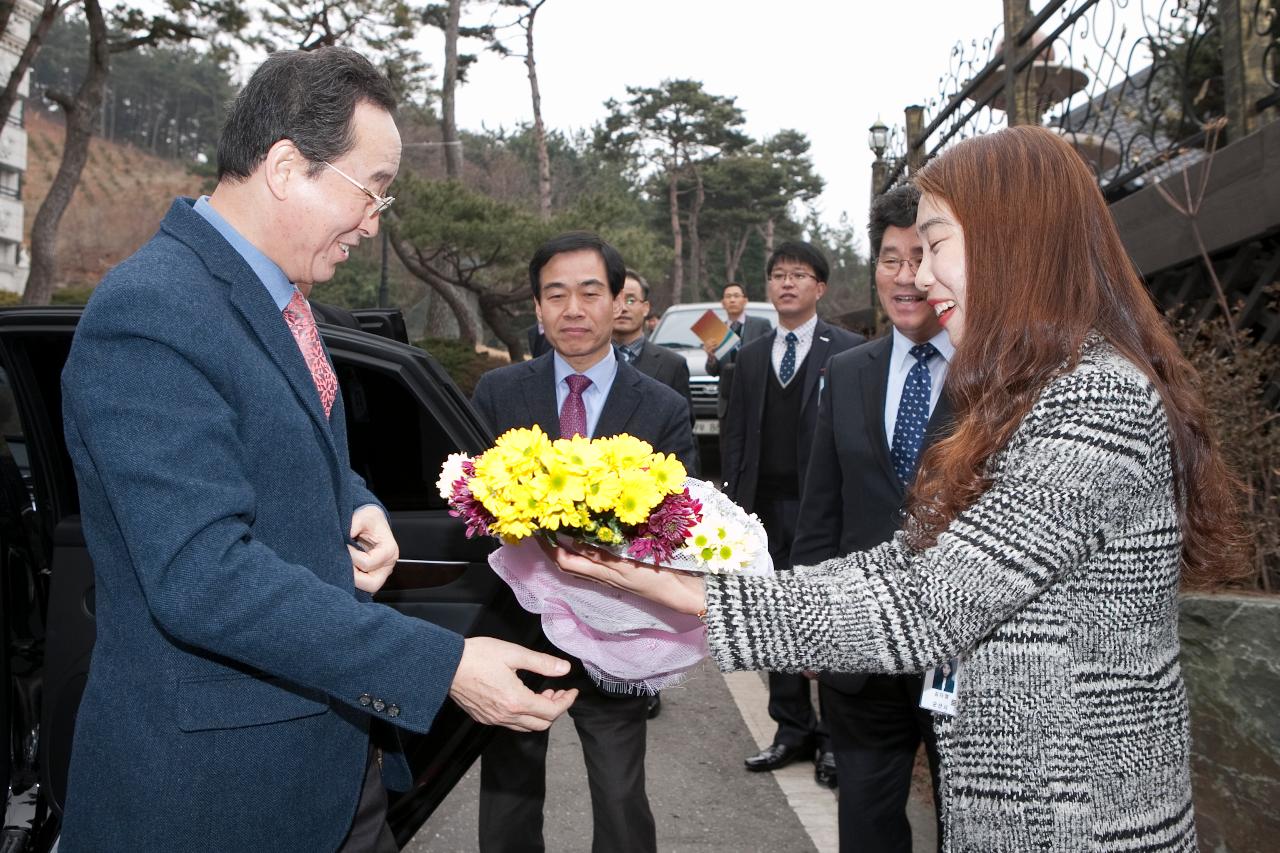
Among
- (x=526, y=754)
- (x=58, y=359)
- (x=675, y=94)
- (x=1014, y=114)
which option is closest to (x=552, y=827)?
(x=526, y=754)

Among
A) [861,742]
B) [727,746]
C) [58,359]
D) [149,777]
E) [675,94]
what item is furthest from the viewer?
[675,94]

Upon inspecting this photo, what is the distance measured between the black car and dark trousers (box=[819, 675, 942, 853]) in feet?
3.38

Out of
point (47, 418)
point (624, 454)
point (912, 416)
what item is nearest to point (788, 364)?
point (912, 416)

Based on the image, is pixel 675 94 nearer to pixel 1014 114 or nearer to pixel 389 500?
pixel 1014 114

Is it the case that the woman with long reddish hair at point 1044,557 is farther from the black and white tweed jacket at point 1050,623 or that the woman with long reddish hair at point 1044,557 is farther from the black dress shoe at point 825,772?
the black dress shoe at point 825,772

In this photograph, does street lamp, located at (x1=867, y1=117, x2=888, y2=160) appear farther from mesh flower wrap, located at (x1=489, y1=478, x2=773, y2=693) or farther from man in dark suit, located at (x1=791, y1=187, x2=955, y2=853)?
→ mesh flower wrap, located at (x1=489, y1=478, x2=773, y2=693)

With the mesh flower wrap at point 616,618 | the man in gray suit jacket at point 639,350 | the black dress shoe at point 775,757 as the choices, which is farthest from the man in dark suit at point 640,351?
the mesh flower wrap at point 616,618

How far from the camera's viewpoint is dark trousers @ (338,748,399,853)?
2289mm

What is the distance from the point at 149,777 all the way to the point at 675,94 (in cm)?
4956

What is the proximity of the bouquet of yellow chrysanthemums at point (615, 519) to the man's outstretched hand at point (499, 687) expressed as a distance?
0.72 ft

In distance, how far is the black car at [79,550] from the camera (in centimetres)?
297

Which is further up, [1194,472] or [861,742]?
[1194,472]

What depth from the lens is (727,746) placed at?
5.68 m

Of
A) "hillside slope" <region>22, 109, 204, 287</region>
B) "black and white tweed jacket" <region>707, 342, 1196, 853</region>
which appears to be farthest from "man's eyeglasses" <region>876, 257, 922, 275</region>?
"hillside slope" <region>22, 109, 204, 287</region>
